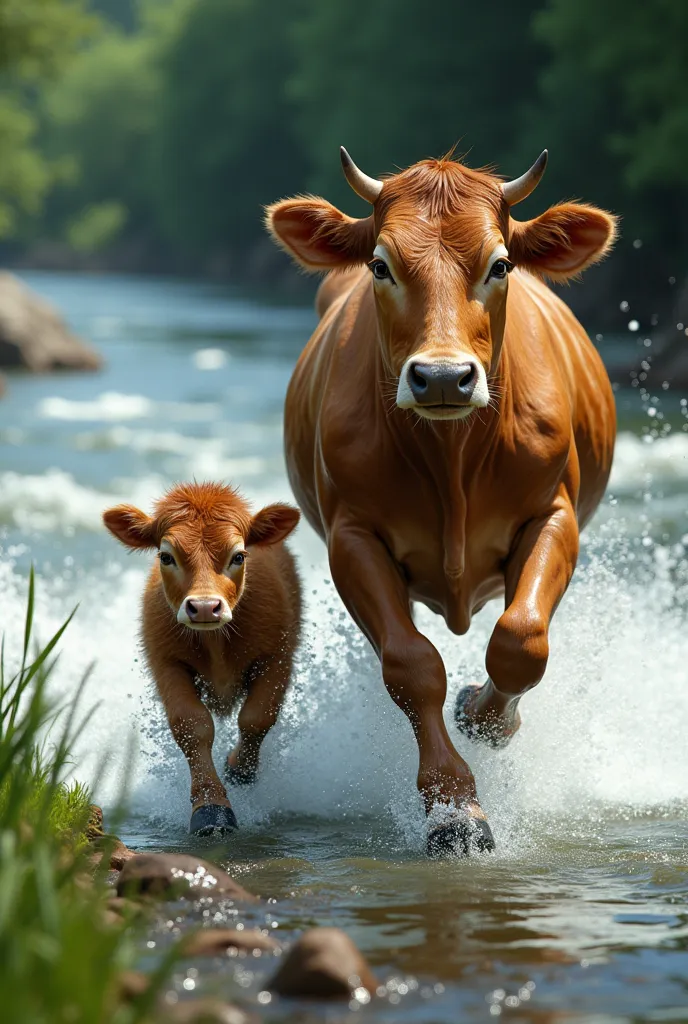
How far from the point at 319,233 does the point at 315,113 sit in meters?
63.0

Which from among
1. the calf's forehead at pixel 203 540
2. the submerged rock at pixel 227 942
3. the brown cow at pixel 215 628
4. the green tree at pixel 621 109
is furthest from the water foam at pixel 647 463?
the green tree at pixel 621 109

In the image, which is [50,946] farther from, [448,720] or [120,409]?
[120,409]

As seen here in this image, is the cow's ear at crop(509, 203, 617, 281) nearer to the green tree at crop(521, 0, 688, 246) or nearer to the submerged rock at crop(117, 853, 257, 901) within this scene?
the submerged rock at crop(117, 853, 257, 901)

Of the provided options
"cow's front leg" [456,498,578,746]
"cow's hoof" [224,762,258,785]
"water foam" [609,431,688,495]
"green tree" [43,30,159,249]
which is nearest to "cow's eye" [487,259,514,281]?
"cow's front leg" [456,498,578,746]

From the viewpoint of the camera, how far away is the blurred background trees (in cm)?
3772

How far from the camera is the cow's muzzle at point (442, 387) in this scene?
5469mm

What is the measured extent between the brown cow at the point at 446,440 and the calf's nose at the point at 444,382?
0.08 ft

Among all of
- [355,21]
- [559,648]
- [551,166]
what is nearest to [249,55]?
[355,21]

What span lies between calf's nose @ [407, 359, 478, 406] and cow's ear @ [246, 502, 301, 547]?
1.64 metres

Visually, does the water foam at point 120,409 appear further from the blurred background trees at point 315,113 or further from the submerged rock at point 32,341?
the blurred background trees at point 315,113

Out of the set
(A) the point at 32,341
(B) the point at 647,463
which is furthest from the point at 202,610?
(A) the point at 32,341

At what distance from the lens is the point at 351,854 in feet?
20.3

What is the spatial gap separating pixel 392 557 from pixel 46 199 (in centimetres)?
11038

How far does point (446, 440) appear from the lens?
6289 millimetres
